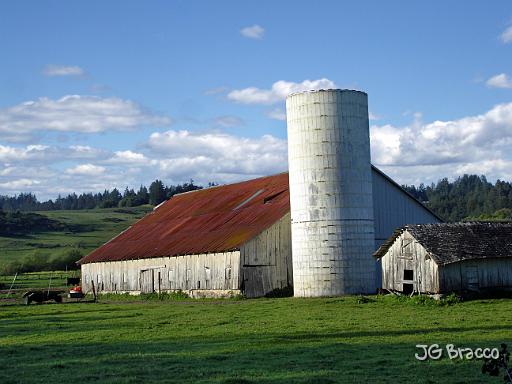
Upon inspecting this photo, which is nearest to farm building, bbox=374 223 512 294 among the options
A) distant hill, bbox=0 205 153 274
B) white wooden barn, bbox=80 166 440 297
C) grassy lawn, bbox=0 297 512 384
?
grassy lawn, bbox=0 297 512 384

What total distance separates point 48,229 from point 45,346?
135 metres

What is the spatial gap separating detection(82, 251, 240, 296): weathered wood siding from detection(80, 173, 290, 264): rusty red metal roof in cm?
47

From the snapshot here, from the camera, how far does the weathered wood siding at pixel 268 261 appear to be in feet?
141

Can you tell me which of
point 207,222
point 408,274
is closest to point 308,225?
point 408,274

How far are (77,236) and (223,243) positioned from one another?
346 feet

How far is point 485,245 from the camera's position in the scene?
118ft

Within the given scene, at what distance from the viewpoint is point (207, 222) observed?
5200cm

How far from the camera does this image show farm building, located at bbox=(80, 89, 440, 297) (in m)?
40.2

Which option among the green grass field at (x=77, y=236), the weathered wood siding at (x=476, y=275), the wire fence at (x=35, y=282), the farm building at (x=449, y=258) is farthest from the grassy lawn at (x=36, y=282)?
the weathered wood siding at (x=476, y=275)

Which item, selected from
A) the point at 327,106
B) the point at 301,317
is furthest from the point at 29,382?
the point at 327,106

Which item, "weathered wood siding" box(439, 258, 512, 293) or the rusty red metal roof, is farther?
the rusty red metal roof

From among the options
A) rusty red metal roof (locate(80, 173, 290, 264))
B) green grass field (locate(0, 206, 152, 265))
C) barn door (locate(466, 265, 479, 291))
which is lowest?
barn door (locate(466, 265, 479, 291))

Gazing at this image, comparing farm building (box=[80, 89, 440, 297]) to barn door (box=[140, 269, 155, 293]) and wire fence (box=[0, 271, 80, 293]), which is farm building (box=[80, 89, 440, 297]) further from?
wire fence (box=[0, 271, 80, 293])

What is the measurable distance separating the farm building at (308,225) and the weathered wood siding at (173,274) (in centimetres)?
6
